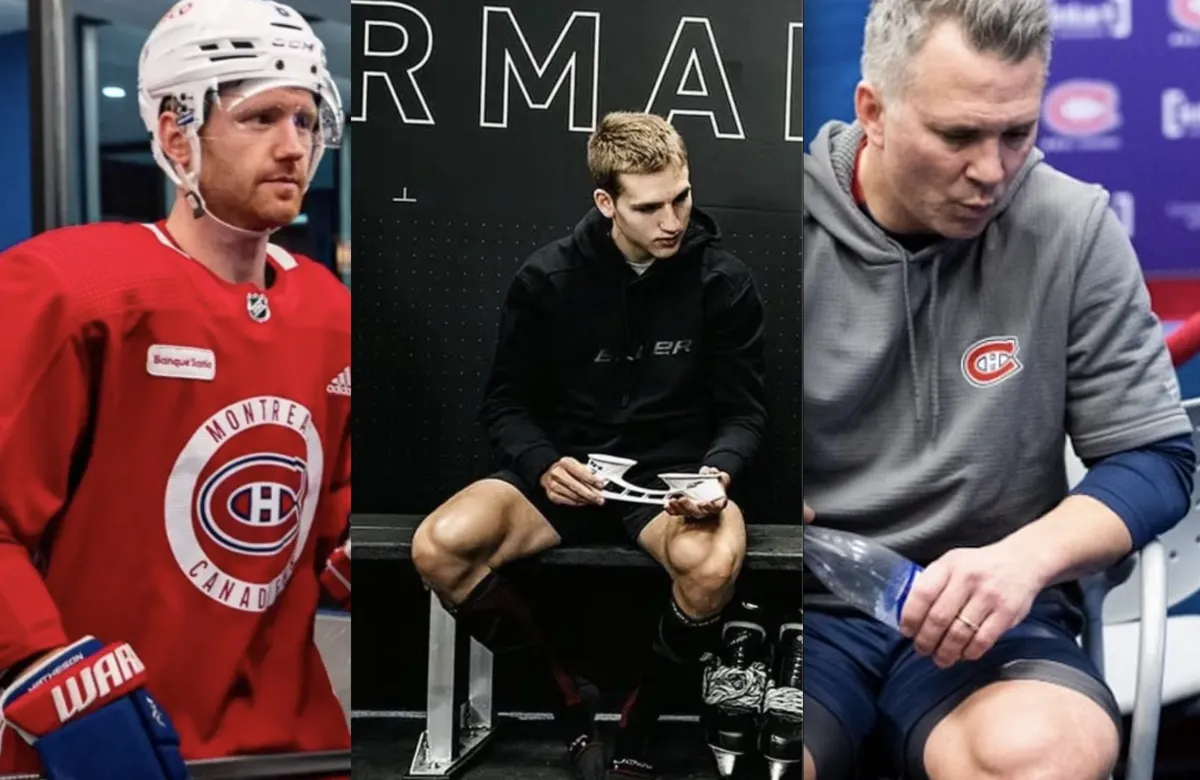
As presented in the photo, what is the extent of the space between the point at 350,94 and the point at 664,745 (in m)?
1.23

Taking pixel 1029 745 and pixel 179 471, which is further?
pixel 179 471

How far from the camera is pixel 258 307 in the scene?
5.99 feet

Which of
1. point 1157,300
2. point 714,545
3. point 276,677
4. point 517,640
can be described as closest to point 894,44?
point 1157,300

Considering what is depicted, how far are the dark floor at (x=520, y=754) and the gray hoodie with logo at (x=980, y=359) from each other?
0.48m

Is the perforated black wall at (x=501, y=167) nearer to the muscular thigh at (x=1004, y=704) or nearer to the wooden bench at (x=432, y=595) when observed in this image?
the wooden bench at (x=432, y=595)

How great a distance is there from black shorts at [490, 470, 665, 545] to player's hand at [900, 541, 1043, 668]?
46 centimetres

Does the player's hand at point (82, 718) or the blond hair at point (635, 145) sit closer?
the player's hand at point (82, 718)

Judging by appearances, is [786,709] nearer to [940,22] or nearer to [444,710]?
[444,710]

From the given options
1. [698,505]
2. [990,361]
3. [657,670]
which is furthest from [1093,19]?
[657,670]

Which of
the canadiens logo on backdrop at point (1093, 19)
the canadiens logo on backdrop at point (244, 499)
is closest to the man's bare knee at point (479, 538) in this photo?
Result: the canadiens logo on backdrop at point (244, 499)

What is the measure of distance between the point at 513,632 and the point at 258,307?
69 cm

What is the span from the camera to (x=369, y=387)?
6.16 ft

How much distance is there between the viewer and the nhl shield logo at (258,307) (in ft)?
5.97

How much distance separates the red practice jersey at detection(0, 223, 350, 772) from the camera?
67.9 inches
